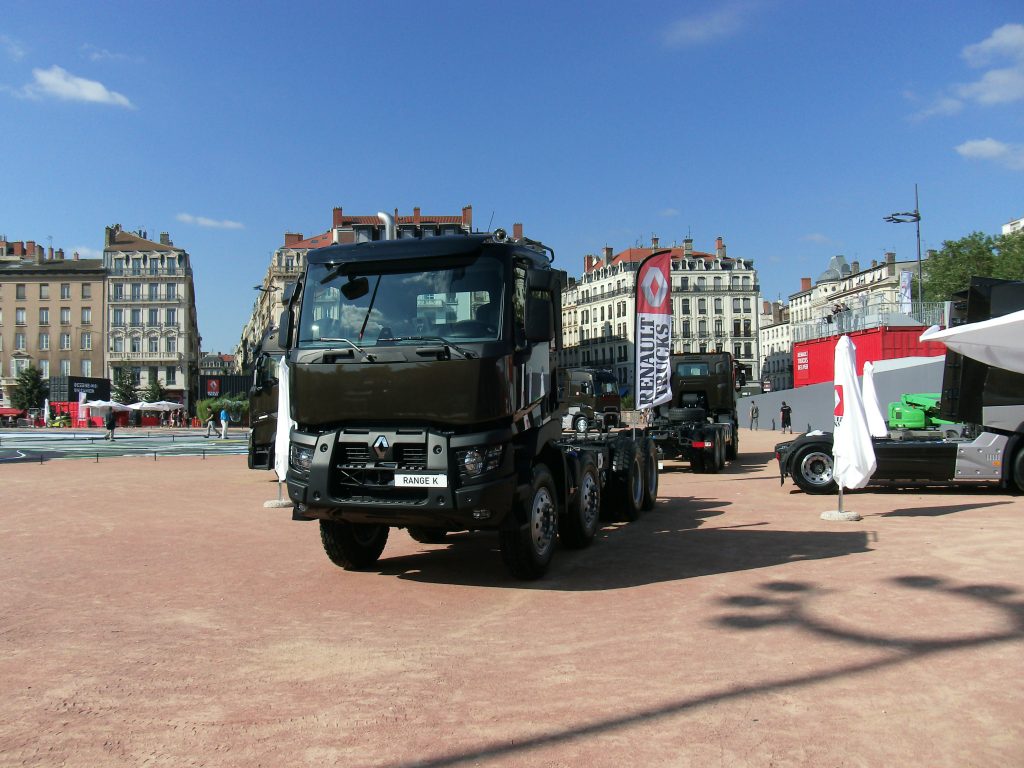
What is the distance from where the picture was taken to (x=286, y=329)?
766 centimetres

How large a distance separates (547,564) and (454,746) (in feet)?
13.5

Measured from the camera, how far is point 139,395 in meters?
95.8

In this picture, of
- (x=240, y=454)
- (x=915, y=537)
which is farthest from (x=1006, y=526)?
(x=240, y=454)

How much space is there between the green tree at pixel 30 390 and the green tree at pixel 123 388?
746 cm

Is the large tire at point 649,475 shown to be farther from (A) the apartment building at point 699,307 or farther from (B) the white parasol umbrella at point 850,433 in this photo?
(A) the apartment building at point 699,307

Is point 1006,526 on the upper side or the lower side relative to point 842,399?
lower

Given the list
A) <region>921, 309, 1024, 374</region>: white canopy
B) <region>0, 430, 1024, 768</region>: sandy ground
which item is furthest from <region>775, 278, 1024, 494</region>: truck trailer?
<region>921, 309, 1024, 374</region>: white canopy

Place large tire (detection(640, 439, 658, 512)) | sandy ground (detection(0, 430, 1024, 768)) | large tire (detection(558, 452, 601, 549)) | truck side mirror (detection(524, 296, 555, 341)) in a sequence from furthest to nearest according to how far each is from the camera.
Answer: large tire (detection(640, 439, 658, 512)), large tire (detection(558, 452, 601, 549)), truck side mirror (detection(524, 296, 555, 341)), sandy ground (detection(0, 430, 1024, 768))

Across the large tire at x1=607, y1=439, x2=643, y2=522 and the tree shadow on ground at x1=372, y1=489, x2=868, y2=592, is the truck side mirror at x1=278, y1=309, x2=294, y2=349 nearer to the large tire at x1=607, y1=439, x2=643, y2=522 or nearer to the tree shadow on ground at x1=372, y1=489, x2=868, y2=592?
the tree shadow on ground at x1=372, y1=489, x2=868, y2=592

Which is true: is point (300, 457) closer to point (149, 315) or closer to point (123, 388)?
point (123, 388)

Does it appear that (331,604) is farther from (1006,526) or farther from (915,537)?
(1006,526)

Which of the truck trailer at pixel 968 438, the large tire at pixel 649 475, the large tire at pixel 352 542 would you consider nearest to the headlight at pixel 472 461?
the large tire at pixel 352 542

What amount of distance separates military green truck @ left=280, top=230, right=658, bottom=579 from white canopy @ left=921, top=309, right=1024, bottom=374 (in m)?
3.40

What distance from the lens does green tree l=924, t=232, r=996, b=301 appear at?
2640 inches
